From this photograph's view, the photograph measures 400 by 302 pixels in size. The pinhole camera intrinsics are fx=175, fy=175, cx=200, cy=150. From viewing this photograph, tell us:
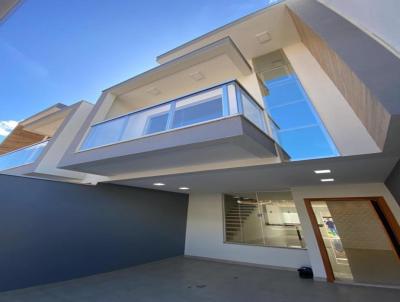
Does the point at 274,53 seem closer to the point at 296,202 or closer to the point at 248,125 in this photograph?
the point at 248,125

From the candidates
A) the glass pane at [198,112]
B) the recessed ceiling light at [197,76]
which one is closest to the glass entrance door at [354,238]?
the glass pane at [198,112]

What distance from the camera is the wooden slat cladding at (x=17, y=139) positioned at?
874 cm

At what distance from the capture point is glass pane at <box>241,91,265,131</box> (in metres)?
3.21

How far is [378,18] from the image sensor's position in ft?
6.54

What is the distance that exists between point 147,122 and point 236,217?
5700mm

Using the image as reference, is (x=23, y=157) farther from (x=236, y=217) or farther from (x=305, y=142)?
(x=305, y=142)

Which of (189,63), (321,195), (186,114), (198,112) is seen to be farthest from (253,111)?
(321,195)

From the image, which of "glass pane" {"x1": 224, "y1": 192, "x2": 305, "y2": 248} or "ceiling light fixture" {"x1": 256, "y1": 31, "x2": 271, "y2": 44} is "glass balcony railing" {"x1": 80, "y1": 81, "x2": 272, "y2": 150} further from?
"glass pane" {"x1": 224, "y1": 192, "x2": 305, "y2": 248}

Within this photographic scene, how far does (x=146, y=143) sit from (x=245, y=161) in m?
2.12

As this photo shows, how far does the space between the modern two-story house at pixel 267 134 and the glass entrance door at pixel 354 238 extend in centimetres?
20

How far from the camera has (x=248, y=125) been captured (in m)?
2.89

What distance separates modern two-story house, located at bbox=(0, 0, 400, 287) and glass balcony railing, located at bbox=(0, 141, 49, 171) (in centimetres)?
5

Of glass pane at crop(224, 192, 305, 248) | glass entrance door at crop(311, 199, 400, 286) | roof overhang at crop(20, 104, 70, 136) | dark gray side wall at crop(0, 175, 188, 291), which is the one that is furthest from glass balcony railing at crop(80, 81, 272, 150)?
glass entrance door at crop(311, 199, 400, 286)

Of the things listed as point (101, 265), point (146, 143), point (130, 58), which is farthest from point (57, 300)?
point (130, 58)
